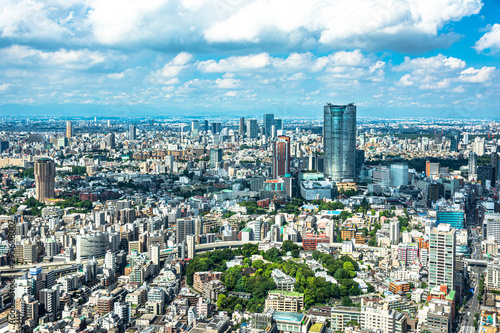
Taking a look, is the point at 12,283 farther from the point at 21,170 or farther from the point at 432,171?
the point at 432,171

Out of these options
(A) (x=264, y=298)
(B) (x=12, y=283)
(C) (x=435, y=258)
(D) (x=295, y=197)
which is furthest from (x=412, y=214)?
(B) (x=12, y=283)

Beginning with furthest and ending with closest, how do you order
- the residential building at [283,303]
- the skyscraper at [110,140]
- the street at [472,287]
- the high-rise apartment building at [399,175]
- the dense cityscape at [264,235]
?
the skyscraper at [110,140], the high-rise apartment building at [399,175], the residential building at [283,303], the dense cityscape at [264,235], the street at [472,287]

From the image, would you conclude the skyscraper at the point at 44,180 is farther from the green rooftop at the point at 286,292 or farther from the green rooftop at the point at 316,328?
the green rooftop at the point at 316,328

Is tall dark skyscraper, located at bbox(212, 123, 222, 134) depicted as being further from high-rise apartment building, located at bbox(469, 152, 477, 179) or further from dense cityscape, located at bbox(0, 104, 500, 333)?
high-rise apartment building, located at bbox(469, 152, 477, 179)

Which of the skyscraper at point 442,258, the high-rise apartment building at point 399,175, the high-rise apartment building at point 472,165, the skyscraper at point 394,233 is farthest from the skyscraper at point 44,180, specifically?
the high-rise apartment building at point 472,165

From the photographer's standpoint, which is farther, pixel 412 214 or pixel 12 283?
pixel 412 214
